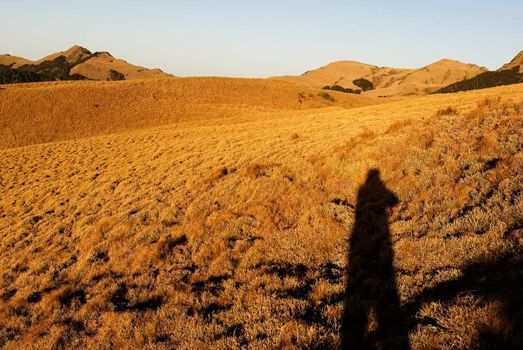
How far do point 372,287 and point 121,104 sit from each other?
51.2 m

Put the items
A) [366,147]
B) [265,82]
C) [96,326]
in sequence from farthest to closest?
1. [265,82]
2. [366,147]
3. [96,326]

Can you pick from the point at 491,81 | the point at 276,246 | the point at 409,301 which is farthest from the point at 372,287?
the point at 491,81

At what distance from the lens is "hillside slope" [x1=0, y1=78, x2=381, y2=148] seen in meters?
40.3

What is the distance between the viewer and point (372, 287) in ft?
19.2

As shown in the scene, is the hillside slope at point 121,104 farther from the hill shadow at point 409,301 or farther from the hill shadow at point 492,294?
the hill shadow at point 492,294

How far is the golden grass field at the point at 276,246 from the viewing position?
5.14 m

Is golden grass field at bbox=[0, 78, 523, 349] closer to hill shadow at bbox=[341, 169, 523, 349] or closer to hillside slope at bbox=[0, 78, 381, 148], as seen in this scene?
hill shadow at bbox=[341, 169, 523, 349]

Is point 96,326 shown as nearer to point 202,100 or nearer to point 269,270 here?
point 269,270

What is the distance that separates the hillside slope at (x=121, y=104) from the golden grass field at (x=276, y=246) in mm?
25010

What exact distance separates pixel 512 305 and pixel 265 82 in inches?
2832

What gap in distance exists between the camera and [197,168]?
1702 cm

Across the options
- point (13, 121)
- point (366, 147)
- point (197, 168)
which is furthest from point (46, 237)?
point (13, 121)

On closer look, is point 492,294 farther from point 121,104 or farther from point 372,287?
point 121,104

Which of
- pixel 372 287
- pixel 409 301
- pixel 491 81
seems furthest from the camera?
pixel 491 81
